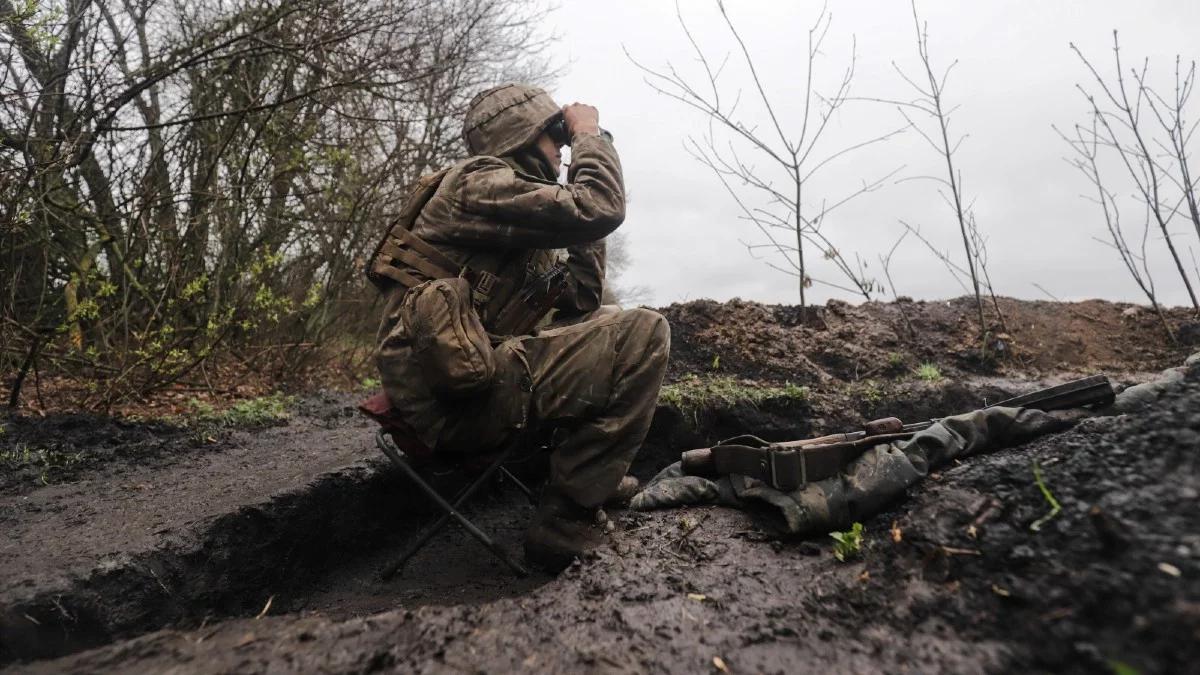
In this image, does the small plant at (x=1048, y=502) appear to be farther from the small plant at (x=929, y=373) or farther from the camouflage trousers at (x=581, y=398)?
the small plant at (x=929, y=373)

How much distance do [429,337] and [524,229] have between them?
0.61m

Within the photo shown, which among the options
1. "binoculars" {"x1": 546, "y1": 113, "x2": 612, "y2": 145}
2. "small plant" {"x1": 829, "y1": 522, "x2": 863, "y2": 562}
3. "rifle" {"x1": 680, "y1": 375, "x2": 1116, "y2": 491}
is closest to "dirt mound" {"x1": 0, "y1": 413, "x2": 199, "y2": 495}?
"binoculars" {"x1": 546, "y1": 113, "x2": 612, "y2": 145}

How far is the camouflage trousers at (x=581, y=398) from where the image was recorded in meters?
2.38

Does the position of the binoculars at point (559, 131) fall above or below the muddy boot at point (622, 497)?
above

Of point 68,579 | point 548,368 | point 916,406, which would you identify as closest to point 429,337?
point 548,368

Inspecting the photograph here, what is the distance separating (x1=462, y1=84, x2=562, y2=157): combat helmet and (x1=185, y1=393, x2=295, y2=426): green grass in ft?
11.3

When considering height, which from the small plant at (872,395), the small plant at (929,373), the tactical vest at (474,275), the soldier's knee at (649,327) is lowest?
the small plant at (872,395)

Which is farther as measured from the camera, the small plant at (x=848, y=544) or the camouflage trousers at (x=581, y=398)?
the camouflage trousers at (x=581, y=398)

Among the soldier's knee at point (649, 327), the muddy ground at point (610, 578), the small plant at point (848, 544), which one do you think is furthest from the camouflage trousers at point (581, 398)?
the small plant at point (848, 544)

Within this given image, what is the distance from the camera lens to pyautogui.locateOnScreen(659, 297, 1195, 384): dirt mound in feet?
17.3

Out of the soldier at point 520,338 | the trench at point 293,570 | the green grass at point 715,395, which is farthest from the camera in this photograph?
the green grass at point 715,395

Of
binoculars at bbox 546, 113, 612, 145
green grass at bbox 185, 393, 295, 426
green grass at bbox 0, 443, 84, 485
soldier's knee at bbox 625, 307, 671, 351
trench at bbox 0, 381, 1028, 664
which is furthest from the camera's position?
green grass at bbox 185, 393, 295, 426

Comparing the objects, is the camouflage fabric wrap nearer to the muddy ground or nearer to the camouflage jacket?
the muddy ground

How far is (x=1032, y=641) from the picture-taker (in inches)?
45.9
